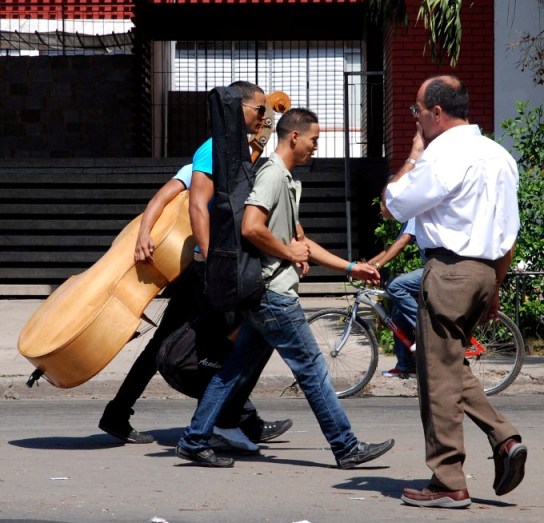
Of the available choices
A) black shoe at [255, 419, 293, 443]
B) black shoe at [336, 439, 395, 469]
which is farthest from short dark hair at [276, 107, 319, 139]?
black shoe at [255, 419, 293, 443]

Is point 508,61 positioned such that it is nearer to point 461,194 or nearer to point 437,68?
point 437,68

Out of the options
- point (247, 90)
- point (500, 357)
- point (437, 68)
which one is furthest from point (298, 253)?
point (437, 68)

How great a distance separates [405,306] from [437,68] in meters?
5.57

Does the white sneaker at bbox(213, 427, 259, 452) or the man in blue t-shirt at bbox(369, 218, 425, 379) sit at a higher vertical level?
the man in blue t-shirt at bbox(369, 218, 425, 379)

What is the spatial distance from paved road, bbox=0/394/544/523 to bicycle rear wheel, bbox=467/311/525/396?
103 centimetres

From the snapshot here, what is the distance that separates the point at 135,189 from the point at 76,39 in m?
4.32

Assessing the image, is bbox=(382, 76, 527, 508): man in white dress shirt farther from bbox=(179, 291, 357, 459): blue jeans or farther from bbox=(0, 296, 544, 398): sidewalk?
bbox=(0, 296, 544, 398): sidewalk

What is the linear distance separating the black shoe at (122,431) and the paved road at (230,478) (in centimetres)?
6

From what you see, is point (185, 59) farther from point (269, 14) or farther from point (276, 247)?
point (276, 247)

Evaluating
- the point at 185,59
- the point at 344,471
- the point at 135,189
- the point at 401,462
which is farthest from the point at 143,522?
the point at 185,59

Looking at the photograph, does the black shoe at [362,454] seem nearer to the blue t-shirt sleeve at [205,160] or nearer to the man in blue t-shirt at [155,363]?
the man in blue t-shirt at [155,363]

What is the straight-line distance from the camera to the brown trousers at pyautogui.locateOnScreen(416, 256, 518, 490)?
5.18m

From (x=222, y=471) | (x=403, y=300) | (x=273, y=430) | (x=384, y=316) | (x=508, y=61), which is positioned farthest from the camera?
(x=508, y=61)

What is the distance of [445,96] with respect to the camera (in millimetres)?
5215
